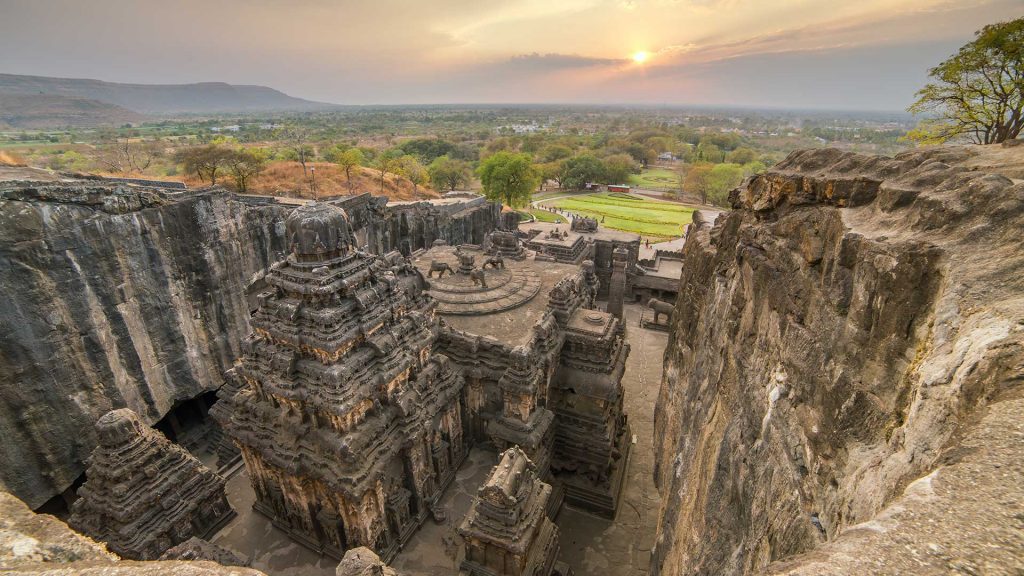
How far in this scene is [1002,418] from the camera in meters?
3.23

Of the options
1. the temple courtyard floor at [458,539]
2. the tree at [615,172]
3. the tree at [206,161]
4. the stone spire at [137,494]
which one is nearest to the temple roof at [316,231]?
the stone spire at [137,494]

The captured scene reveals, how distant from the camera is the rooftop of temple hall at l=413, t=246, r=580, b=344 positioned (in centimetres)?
1772

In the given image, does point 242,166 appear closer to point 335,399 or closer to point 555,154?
point 335,399

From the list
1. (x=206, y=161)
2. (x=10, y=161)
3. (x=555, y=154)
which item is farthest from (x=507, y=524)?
(x=555, y=154)

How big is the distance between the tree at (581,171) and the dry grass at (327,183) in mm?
30440

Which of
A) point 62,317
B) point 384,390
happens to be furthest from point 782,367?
point 62,317

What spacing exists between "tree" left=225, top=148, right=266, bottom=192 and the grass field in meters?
42.6

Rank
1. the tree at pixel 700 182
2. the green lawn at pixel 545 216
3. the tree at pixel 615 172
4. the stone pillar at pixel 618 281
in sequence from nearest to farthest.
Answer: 1. the stone pillar at pixel 618 281
2. the green lawn at pixel 545 216
3. the tree at pixel 700 182
4. the tree at pixel 615 172

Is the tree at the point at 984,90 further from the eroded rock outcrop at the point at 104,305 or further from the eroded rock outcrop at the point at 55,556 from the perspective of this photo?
the eroded rock outcrop at the point at 104,305

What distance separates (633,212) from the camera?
222 ft

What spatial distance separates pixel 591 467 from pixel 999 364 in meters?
15.8

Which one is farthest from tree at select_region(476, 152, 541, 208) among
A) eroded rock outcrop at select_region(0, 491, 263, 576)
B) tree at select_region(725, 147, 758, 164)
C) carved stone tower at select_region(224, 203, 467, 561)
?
tree at select_region(725, 147, 758, 164)

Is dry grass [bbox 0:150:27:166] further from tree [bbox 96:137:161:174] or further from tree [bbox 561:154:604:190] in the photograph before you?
tree [bbox 561:154:604:190]

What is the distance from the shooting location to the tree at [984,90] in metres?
17.3
